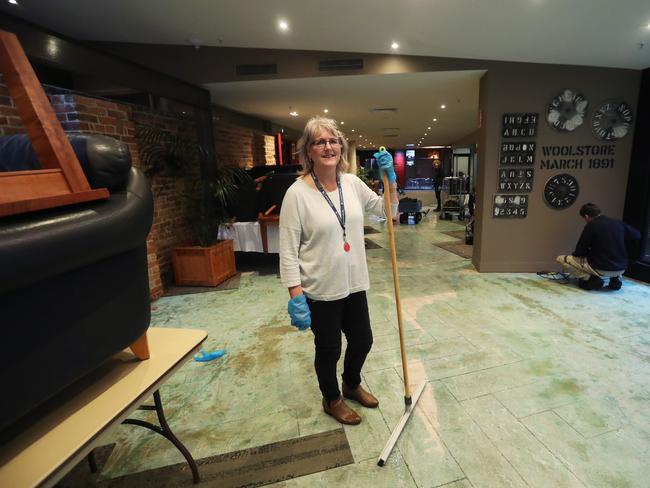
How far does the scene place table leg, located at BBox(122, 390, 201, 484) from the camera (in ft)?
4.62

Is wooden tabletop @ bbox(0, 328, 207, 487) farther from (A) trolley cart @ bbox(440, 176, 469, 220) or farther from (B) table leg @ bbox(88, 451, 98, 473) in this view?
(A) trolley cart @ bbox(440, 176, 469, 220)

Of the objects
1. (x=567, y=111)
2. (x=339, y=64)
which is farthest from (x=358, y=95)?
(x=567, y=111)

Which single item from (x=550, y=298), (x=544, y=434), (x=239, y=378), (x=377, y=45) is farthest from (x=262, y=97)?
(x=544, y=434)

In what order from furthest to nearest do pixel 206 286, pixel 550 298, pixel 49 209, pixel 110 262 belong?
pixel 206 286 < pixel 550 298 < pixel 110 262 < pixel 49 209

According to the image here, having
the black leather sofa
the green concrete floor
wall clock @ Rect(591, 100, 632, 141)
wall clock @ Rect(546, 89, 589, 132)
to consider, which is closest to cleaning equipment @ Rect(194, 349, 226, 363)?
the green concrete floor

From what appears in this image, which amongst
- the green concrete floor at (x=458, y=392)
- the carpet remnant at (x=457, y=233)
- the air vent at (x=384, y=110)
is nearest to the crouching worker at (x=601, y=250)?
the green concrete floor at (x=458, y=392)

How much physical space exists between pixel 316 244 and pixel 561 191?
416cm

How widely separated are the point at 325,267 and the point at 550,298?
3.18m

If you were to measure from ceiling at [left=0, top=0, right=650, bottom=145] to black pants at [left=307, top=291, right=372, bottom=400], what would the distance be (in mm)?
2691

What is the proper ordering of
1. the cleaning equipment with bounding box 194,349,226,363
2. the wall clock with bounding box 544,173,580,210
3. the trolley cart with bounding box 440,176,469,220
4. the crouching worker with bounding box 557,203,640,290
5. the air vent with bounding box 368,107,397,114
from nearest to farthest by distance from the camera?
the cleaning equipment with bounding box 194,349,226,363
the crouching worker with bounding box 557,203,640,290
the wall clock with bounding box 544,173,580,210
the air vent with bounding box 368,107,397,114
the trolley cart with bounding box 440,176,469,220

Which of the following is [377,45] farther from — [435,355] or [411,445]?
[411,445]

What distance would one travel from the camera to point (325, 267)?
1.57 meters

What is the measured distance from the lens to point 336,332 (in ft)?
5.55

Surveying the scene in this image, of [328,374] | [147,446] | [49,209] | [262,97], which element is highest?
[262,97]
